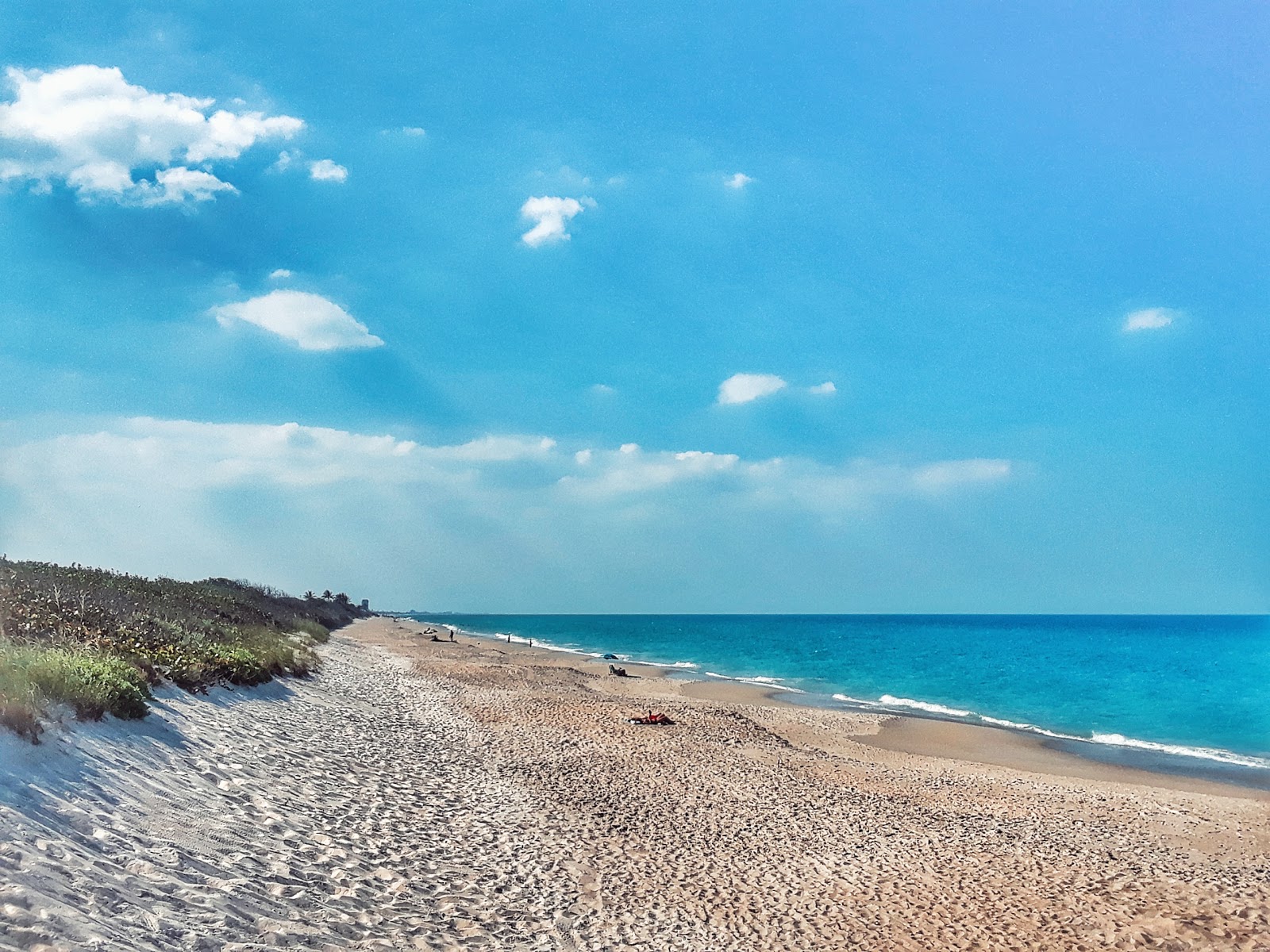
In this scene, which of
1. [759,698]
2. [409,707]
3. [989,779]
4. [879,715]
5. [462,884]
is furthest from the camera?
[759,698]

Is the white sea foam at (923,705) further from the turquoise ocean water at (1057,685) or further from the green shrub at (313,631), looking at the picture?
the green shrub at (313,631)

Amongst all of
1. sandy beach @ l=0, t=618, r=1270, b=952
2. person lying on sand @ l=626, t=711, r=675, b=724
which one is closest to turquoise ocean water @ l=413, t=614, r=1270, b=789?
sandy beach @ l=0, t=618, r=1270, b=952

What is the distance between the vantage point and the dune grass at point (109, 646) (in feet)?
33.9

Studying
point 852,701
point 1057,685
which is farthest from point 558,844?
point 1057,685

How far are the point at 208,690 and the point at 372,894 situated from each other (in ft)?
33.2

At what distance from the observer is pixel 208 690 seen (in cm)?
1703

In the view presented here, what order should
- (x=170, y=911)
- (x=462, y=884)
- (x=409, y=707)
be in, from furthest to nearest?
(x=409, y=707) < (x=462, y=884) < (x=170, y=911)

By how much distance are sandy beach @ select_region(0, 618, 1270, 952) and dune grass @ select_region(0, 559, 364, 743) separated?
55 centimetres

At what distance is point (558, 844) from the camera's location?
42.2 feet

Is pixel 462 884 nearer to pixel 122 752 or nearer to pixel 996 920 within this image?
pixel 122 752

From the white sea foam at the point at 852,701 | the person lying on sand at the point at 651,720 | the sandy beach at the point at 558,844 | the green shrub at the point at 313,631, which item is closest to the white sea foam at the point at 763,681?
the white sea foam at the point at 852,701

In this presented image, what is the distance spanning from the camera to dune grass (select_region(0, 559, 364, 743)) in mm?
10328

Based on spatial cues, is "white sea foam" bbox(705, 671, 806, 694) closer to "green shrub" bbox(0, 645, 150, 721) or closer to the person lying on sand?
the person lying on sand

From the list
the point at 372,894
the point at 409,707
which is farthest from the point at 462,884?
the point at 409,707
